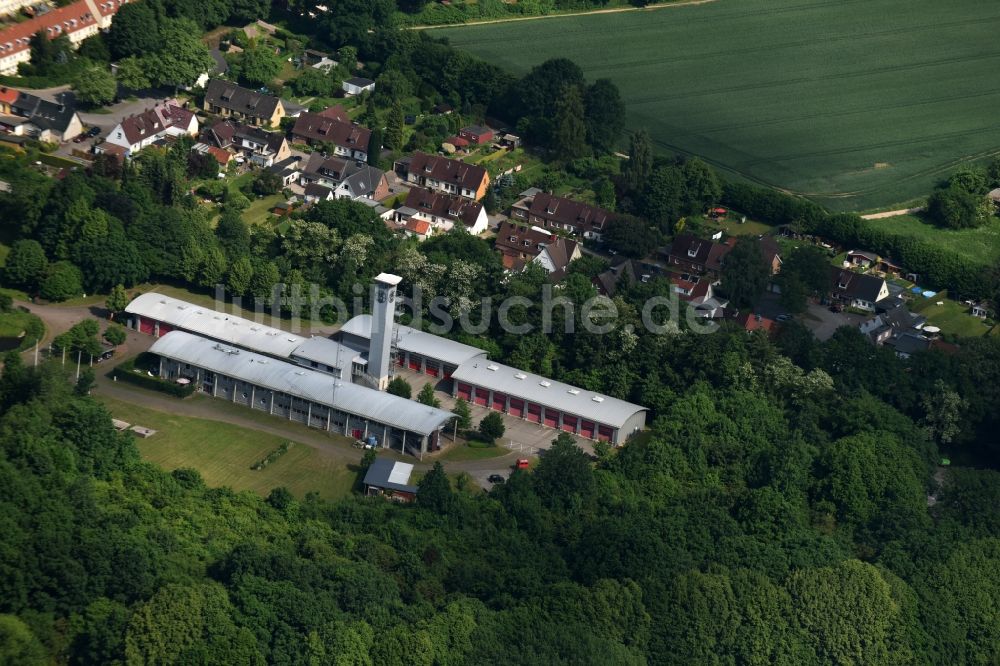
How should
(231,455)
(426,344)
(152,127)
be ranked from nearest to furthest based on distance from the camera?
(231,455) < (426,344) < (152,127)

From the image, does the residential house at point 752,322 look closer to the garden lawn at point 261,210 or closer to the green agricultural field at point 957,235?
the green agricultural field at point 957,235

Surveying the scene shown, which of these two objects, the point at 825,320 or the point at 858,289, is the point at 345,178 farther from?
the point at 858,289

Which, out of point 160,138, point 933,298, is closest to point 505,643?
→ point 933,298

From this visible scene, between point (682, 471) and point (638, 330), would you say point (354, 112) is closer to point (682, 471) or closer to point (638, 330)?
point (638, 330)

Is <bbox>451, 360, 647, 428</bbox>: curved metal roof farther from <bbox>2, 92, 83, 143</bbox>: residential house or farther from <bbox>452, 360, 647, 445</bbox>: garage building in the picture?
<bbox>2, 92, 83, 143</bbox>: residential house

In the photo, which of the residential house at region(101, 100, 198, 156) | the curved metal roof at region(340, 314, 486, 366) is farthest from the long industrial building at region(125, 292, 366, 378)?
the residential house at region(101, 100, 198, 156)

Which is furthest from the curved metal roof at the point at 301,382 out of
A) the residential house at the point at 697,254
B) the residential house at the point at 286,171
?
the residential house at the point at 697,254

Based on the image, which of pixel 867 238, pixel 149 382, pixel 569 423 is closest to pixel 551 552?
pixel 569 423
